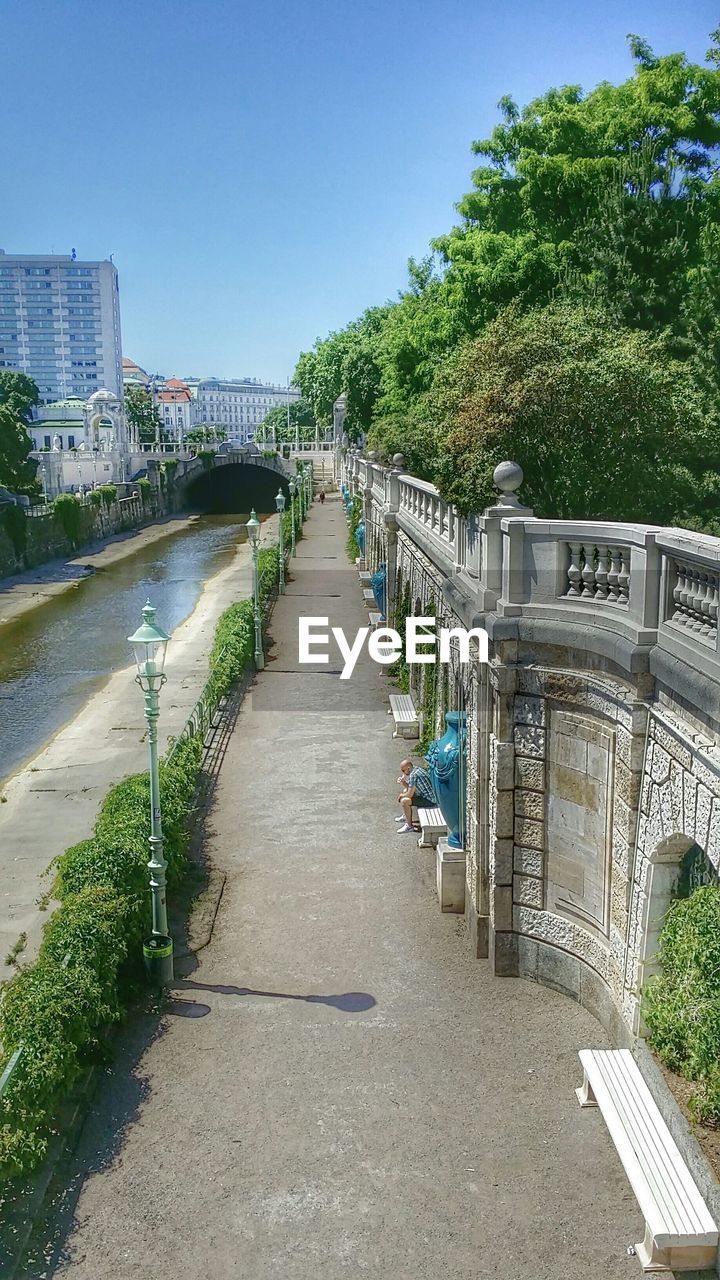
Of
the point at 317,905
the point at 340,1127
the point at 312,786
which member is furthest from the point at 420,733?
the point at 340,1127

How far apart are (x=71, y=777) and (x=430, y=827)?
8588 mm

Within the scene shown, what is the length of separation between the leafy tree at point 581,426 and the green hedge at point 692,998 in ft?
25.0

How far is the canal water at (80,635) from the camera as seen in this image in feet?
91.0

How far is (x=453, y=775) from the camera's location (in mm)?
14414

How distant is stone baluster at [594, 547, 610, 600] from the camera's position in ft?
34.9

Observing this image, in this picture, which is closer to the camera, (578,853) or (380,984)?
(578,853)

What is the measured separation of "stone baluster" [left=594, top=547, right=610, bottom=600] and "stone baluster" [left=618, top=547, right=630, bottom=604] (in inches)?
9.2

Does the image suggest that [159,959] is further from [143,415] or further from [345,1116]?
[143,415]

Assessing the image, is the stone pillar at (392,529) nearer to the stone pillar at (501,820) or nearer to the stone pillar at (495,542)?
the stone pillar at (495,542)

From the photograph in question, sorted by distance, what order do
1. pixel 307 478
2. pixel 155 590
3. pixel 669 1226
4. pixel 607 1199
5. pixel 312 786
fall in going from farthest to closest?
pixel 307 478, pixel 155 590, pixel 312 786, pixel 607 1199, pixel 669 1226

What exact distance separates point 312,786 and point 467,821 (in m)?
5.70

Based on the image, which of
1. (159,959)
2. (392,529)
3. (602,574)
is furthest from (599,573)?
(392,529)

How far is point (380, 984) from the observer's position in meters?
12.3

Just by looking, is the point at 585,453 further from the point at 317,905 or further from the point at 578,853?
the point at 317,905
